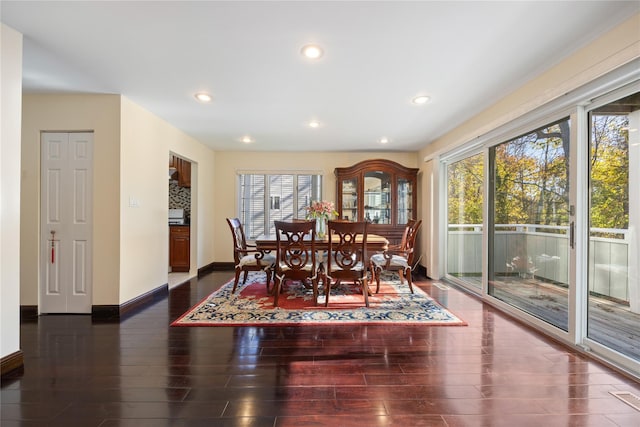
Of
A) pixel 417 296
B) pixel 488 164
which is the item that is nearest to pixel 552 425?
pixel 417 296

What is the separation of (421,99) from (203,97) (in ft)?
7.52

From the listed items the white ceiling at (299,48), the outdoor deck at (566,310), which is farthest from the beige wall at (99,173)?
the outdoor deck at (566,310)

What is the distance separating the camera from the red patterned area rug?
2.83 meters

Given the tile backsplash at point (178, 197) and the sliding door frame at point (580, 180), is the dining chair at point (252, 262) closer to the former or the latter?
the tile backsplash at point (178, 197)

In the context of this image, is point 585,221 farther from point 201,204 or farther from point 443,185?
point 201,204

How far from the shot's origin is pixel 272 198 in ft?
18.9

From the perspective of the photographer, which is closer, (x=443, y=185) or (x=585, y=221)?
(x=585, y=221)

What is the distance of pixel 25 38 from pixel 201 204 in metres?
3.27

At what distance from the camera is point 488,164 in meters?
3.50

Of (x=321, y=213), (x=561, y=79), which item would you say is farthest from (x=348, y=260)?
(x=561, y=79)

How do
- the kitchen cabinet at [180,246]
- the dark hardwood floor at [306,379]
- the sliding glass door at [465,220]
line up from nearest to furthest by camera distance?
the dark hardwood floor at [306,379], the sliding glass door at [465,220], the kitchen cabinet at [180,246]

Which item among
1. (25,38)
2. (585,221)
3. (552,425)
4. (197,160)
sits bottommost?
(552,425)

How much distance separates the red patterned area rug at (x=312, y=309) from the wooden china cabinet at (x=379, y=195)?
1607 mm

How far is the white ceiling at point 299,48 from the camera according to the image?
5.77 ft
